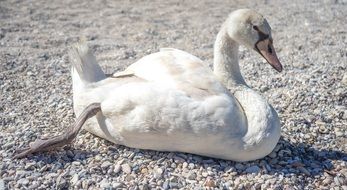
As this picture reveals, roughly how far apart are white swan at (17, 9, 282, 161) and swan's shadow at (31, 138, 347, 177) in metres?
0.09

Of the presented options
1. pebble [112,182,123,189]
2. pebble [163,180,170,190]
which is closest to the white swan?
pebble [163,180,170,190]

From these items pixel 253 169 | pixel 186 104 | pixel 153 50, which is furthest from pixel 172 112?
pixel 153 50

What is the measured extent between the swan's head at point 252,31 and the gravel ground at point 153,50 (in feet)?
3.05

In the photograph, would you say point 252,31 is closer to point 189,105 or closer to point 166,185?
point 189,105

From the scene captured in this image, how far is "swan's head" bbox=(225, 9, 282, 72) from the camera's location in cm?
425

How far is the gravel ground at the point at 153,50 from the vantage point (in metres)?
3.98

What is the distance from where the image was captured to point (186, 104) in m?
3.87


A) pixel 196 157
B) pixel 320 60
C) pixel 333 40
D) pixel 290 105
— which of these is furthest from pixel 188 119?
pixel 333 40

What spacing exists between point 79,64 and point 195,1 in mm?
7401

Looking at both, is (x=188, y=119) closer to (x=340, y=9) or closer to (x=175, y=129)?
(x=175, y=129)

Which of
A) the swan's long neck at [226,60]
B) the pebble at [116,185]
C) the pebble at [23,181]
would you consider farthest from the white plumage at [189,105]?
the pebble at [23,181]

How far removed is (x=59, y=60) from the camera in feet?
24.3

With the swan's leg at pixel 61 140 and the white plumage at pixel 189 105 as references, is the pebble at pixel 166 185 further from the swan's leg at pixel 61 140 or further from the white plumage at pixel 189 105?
the swan's leg at pixel 61 140

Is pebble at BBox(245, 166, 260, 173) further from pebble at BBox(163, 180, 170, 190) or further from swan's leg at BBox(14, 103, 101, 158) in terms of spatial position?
swan's leg at BBox(14, 103, 101, 158)
